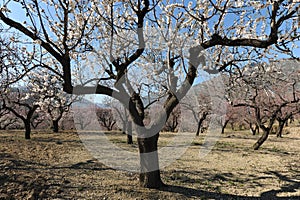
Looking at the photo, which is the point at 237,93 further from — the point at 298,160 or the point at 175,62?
the point at 175,62

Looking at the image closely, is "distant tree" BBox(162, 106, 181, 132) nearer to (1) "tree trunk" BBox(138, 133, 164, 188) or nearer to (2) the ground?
(2) the ground

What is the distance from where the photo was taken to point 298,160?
8234mm

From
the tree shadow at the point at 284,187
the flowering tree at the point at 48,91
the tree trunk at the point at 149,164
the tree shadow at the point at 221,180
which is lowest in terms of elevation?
the tree shadow at the point at 284,187

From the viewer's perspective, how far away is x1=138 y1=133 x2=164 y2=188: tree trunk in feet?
15.5

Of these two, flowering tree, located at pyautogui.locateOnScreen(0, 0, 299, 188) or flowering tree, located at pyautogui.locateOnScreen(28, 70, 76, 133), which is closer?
flowering tree, located at pyautogui.locateOnScreen(0, 0, 299, 188)

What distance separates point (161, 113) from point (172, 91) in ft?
1.89

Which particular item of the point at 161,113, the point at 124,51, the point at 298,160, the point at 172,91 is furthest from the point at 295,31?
the point at 298,160

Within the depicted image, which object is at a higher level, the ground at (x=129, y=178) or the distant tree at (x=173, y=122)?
the distant tree at (x=173, y=122)

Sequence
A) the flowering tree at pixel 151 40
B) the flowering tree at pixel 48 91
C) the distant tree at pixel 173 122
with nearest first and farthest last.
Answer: the flowering tree at pixel 151 40, the flowering tree at pixel 48 91, the distant tree at pixel 173 122

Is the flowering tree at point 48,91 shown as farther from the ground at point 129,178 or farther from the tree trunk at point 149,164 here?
the tree trunk at point 149,164

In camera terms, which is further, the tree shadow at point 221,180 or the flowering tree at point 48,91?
the flowering tree at point 48,91

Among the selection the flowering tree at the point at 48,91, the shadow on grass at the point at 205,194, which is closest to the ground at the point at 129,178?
the shadow on grass at the point at 205,194

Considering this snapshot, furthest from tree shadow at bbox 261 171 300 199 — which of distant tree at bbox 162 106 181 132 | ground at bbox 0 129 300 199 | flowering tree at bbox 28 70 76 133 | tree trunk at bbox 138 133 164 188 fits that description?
distant tree at bbox 162 106 181 132

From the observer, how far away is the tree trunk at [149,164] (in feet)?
15.5
